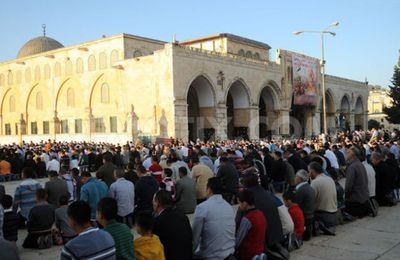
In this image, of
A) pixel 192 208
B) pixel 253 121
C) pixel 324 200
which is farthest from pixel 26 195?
pixel 253 121

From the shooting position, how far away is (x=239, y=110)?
3641cm

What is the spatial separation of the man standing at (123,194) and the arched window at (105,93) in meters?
27.8

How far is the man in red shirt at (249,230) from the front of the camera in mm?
5074

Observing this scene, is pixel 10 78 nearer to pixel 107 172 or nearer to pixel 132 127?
pixel 132 127

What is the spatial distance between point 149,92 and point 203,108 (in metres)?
4.92

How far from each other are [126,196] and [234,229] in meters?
3.41

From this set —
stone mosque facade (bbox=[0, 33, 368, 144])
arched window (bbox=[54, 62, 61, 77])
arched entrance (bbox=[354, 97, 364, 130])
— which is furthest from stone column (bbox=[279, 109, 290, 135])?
arched entrance (bbox=[354, 97, 364, 130])

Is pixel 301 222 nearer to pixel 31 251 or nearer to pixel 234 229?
pixel 234 229

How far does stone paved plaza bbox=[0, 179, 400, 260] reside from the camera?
6.39 m

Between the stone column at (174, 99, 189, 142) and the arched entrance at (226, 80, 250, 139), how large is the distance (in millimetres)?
7477

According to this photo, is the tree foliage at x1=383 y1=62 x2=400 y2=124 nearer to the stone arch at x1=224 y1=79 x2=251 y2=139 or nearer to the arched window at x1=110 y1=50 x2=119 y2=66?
the stone arch at x1=224 y1=79 x2=251 y2=139

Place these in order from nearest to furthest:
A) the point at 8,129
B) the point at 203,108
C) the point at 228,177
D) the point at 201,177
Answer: the point at 201,177 < the point at 228,177 < the point at 203,108 < the point at 8,129

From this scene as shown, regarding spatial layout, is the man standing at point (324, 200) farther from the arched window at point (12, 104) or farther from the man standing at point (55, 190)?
the arched window at point (12, 104)

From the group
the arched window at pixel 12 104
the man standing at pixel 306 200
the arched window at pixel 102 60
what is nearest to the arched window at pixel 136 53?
the arched window at pixel 102 60
